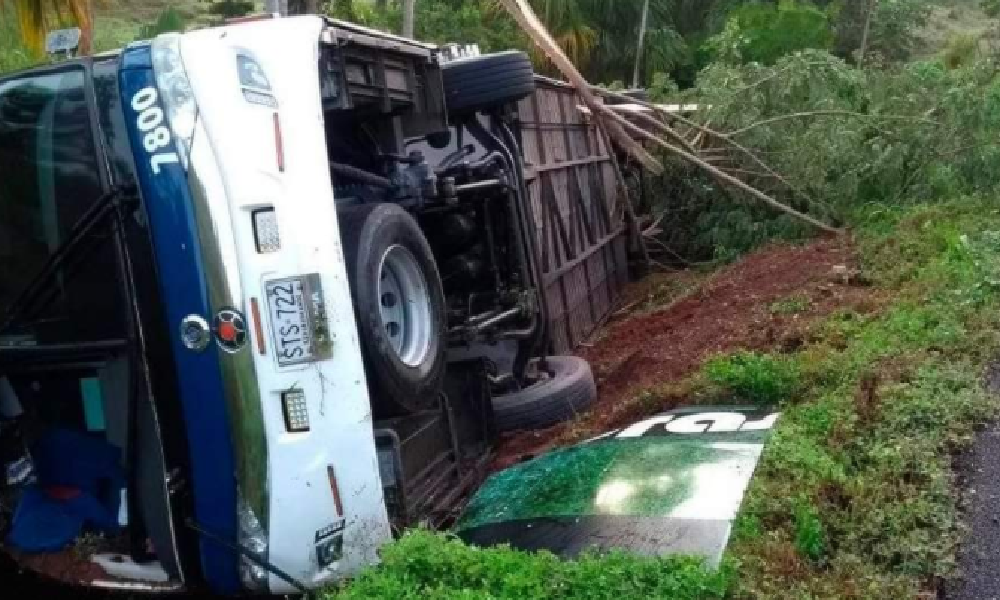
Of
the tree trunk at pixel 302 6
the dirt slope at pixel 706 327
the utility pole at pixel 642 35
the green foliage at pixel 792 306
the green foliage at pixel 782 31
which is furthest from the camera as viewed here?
the utility pole at pixel 642 35

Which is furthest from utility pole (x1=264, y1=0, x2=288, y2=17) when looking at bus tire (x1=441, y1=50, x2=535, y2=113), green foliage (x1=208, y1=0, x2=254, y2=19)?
green foliage (x1=208, y1=0, x2=254, y2=19)

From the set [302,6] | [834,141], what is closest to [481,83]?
[834,141]

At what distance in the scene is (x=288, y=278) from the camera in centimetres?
384

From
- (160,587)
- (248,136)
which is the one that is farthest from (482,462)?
(248,136)

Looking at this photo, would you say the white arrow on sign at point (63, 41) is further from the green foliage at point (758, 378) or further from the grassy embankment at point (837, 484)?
the green foliage at point (758, 378)

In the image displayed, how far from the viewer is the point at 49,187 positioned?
13.3 feet

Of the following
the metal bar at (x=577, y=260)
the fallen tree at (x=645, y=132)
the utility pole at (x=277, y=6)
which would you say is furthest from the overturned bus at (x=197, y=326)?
the utility pole at (x=277, y=6)

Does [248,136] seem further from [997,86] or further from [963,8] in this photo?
A: [963,8]

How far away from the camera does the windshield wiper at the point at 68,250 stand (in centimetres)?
388

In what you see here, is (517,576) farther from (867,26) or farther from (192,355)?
(867,26)

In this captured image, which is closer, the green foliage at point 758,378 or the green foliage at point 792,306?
the green foliage at point 758,378

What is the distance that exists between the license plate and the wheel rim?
2.03ft

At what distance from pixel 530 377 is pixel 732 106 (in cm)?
644

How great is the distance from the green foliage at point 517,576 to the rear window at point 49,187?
1.34 meters
